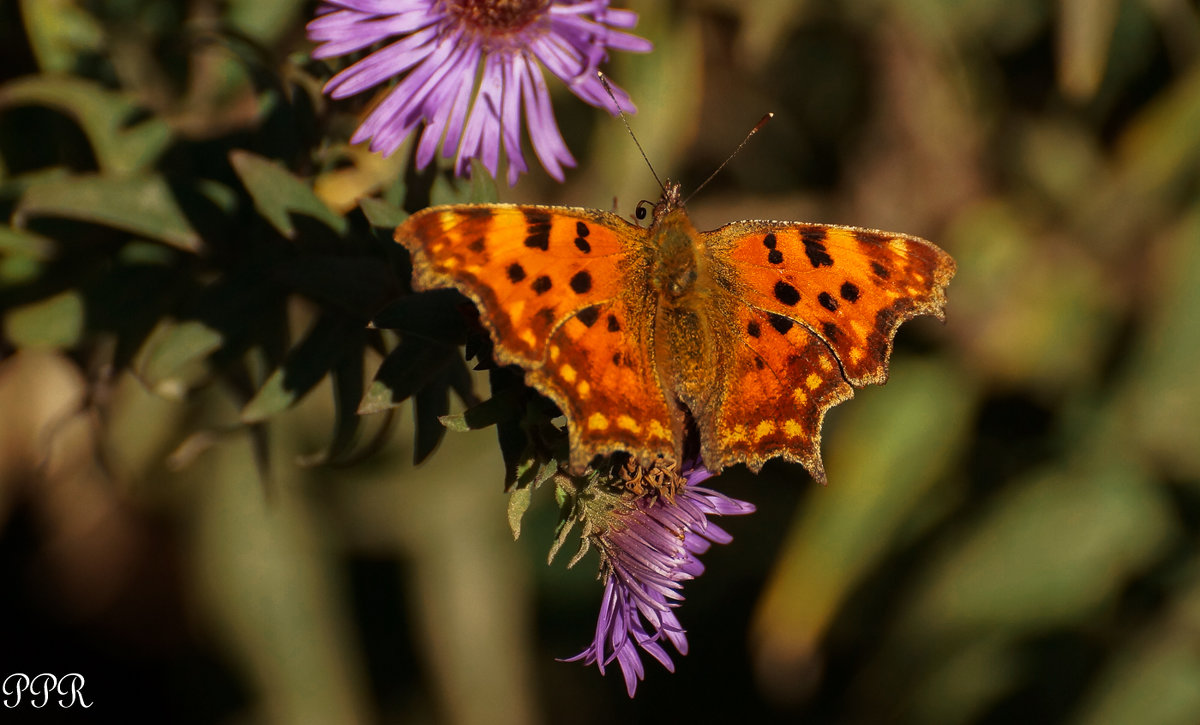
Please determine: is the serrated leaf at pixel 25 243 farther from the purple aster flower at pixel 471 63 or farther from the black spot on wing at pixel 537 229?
the black spot on wing at pixel 537 229

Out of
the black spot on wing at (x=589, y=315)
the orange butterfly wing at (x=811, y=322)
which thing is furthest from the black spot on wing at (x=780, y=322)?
the black spot on wing at (x=589, y=315)

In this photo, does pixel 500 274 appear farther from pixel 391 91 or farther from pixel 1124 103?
pixel 1124 103

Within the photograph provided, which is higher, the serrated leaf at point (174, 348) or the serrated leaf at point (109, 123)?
the serrated leaf at point (109, 123)

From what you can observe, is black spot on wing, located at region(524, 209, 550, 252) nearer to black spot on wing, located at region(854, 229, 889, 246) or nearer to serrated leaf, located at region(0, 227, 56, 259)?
black spot on wing, located at region(854, 229, 889, 246)

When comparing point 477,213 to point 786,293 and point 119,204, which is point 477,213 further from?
point 119,204

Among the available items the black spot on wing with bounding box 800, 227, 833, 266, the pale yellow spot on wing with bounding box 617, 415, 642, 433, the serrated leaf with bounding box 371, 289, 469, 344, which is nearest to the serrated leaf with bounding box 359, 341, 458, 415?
the serrated leaf with bounding box 371, 289, 469, 344

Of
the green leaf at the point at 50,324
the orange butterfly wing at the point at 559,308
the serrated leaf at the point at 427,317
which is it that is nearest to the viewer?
the orange butterfly wing at the point at 559,308

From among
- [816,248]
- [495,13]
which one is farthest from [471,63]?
[816,248]
